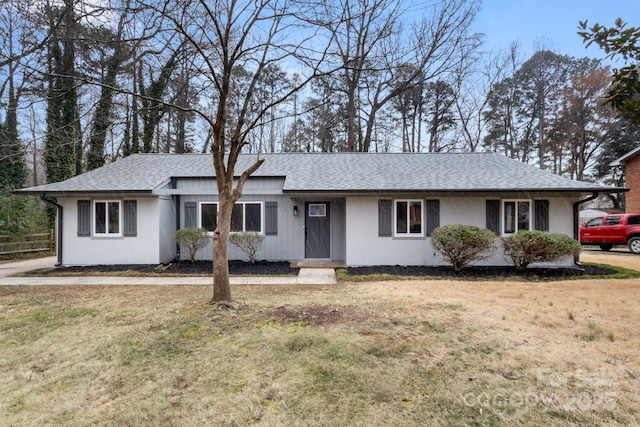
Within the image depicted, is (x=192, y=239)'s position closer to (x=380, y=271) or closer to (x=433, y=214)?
(x=380, y=271)

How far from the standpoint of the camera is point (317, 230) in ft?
34.2

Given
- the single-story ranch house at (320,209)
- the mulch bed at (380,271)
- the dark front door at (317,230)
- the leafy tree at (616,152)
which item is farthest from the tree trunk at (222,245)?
the leafy tree at (616,152)

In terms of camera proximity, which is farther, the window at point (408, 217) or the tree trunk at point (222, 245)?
the window at point (408, 217)

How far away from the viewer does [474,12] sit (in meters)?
15.5

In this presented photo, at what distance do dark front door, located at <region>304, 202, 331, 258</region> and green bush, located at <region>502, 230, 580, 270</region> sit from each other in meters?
5.13

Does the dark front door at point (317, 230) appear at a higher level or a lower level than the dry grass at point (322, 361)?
higher

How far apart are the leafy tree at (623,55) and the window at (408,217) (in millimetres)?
6594

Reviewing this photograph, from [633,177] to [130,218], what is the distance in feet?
73.8

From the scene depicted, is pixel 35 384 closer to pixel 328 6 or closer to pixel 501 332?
pixel 501 332

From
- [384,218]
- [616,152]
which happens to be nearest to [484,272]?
[384,218]

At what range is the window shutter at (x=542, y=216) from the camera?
916cm

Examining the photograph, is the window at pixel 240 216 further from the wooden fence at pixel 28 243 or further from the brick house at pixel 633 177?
the brick house at pixel 633 177

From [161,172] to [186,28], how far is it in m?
6.72

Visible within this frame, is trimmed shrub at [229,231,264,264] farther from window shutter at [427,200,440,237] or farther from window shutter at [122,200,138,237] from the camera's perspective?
window shutter at [427,200,440,237]
